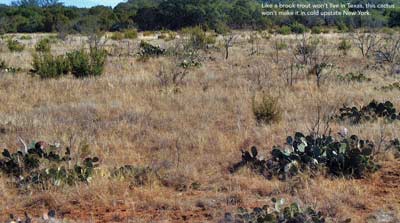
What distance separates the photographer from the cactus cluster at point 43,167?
15.1ft

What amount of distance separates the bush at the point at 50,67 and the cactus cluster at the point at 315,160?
7381 mm

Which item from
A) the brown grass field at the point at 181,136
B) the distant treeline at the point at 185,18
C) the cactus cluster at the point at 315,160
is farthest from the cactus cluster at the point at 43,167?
the distant treeline at the point at 185,18

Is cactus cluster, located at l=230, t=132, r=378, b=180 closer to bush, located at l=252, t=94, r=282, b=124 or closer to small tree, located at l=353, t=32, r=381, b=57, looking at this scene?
bush, located at l=252, t=94, r=282, b=124

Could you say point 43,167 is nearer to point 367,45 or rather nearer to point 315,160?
point 315,160

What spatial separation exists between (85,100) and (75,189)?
4611 mm

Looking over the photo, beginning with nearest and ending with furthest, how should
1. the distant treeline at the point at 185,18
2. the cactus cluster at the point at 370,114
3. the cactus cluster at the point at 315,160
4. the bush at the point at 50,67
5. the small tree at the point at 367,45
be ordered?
the cactus cluster at the point at 315,160 < the cactus cluster at the point at 370,114 < the bush at the point at 50,67 < the small tree at the point at 367,45 < the distant treeline at the point at 185,18

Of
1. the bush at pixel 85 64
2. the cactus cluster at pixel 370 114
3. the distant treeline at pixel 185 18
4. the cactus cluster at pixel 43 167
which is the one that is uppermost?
the distant treeline at pixel 185 18

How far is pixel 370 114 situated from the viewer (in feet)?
22.9

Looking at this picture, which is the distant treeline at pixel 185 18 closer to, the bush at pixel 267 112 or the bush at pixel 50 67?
the bush at pixel 50 67

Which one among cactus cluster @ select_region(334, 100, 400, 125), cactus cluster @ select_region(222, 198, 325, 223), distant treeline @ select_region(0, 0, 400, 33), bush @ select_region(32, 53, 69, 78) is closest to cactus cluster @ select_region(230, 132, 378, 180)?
cactus cluster @ select_region(222, 198, 325, 223)

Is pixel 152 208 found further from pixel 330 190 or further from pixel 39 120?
pixel 39 120

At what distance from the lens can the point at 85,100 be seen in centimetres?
885

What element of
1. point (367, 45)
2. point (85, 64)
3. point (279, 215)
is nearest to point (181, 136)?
point (279, 215)

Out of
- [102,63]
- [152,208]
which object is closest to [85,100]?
[102,63]
